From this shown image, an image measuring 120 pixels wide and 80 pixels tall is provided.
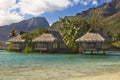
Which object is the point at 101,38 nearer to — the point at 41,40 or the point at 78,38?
the point at 78,38

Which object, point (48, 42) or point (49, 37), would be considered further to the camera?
point (48, 42)

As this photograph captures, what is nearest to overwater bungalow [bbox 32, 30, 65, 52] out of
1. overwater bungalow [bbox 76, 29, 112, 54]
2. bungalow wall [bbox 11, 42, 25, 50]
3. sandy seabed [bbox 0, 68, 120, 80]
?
overwater bungalow [bbox 76, 29, 112, 54]

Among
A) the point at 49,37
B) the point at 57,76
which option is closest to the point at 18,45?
the point at 49,37

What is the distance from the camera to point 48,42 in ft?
198

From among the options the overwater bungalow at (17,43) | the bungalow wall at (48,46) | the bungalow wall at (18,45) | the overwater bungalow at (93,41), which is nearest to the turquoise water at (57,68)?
the overwater bungalow at (93,41)

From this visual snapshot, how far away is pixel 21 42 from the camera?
6812cm

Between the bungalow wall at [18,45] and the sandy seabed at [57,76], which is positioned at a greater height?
the bungalow wall at [18,45]

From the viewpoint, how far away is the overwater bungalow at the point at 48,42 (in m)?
59.6

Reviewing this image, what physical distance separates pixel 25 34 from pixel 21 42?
7.36 feet

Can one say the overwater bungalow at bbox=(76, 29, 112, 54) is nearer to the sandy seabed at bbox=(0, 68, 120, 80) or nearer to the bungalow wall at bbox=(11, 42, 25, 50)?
the bungalow wall at bbox=(11, 42, 25, 50)

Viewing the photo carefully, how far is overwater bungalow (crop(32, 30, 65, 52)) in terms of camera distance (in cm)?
5962

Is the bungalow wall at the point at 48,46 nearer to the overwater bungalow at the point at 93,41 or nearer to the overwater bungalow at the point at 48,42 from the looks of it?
the overwater bungalow at the point at 48,42

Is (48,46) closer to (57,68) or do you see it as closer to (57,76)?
(57,68)

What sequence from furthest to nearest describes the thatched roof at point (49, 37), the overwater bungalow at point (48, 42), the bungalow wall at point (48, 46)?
1. the bungalow wall at point (48, 46)
2. the overwater bungalow at point (48, 42)
3. the thatched roof at point (49, 37)
